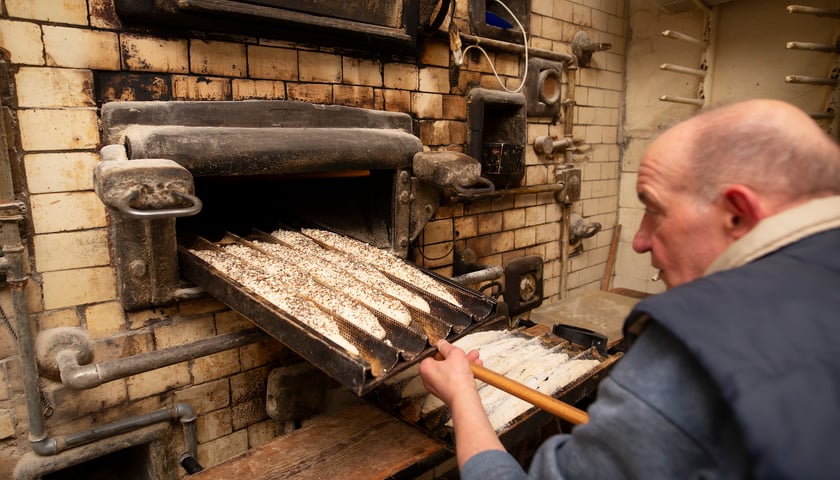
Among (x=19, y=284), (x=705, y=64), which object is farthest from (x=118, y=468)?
(x=705, y=64)

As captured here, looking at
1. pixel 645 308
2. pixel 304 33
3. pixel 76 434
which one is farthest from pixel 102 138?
pixel 645 308

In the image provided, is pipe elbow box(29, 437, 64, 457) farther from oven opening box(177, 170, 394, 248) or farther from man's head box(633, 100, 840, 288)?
man's head box(633, 100, 840, 288)

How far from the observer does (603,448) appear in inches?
30.4

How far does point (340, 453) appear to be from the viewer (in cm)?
155

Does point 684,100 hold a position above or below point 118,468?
above

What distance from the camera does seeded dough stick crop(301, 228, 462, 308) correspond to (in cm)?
157

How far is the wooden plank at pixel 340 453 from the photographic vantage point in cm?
146

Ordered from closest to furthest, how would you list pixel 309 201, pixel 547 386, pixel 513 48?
pixel 547 386 < pixel 309 201 < pixel 513 48

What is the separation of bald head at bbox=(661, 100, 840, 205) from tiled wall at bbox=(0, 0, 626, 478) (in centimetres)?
157

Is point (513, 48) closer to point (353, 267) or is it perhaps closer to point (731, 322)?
point (353, 267)

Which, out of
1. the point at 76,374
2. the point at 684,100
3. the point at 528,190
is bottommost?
the point at 76,374

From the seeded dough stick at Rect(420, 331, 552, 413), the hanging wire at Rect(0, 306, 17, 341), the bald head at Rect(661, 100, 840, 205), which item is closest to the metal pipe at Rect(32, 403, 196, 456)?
the hanging wire at Rect(0, 306, 17, 341)

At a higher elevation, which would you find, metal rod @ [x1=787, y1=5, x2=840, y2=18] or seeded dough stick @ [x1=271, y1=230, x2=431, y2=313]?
metal rod @ [x1=787, y1=5, x2=840, y2=18]

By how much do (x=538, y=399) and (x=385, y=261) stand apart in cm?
73
